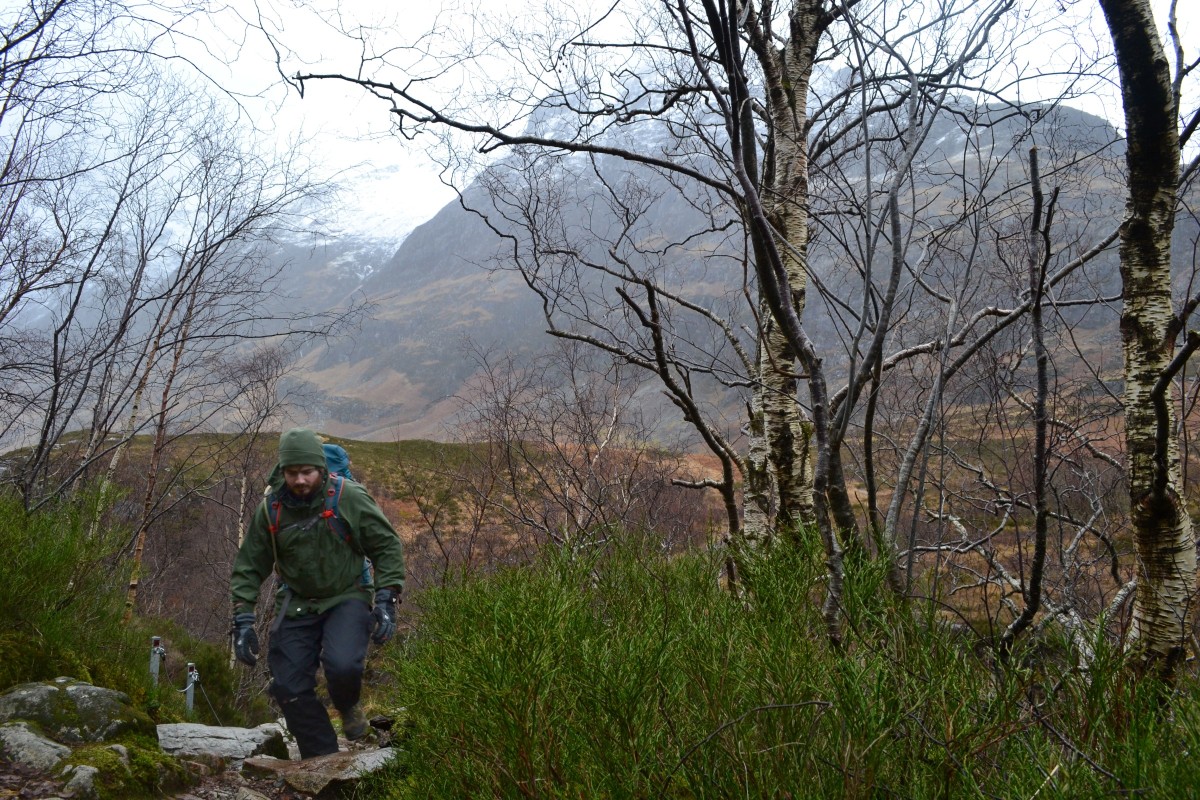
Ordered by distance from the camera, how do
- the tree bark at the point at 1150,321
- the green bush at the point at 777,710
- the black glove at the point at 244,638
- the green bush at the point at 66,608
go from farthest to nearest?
the black glove at the point at 244,638, the green bush at the point at 66,608, the tree bark at the point at 1150,321, the green bush at the point at 777,710

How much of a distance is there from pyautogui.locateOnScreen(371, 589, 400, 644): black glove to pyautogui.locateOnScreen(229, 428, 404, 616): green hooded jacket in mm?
56

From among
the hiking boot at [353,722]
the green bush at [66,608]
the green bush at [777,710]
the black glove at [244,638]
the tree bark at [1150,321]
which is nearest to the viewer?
the green bush at [777,710]

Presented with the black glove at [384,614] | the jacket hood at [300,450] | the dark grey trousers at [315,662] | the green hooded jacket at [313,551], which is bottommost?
the dark grey trousers at [315,662]

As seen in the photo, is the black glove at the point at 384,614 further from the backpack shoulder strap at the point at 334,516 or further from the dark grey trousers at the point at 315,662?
the backpack shoulder strap at the point at 334,516

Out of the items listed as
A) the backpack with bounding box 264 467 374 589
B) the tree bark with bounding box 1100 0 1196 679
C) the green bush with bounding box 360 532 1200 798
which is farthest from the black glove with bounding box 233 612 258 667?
the tree bark with bounding box 1100 0 1196 679

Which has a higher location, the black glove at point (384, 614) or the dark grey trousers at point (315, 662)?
the black glove at point (384, 614)

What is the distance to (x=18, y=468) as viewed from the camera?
6242mm

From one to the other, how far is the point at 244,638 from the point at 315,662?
0.41m

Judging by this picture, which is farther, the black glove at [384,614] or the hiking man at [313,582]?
the hiking man at [313,582]

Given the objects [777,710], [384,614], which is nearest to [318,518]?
[384,614]

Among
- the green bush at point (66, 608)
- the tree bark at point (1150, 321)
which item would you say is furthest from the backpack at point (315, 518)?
the tree bark at point (1150, 321)

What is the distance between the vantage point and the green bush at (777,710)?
128 cm

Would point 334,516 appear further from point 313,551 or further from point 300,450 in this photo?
point 300,450

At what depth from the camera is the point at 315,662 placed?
4129 mm
